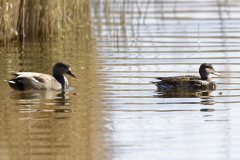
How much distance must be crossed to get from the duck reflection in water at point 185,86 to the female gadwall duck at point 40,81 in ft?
4.50

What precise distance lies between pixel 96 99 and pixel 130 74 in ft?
6.25

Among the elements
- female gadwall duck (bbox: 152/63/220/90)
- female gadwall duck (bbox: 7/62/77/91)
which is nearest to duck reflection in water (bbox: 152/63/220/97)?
female gadwall duck (bbox: 152/63/220/90)

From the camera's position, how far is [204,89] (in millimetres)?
10320

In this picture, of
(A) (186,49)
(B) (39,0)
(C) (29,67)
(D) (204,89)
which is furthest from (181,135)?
(B) (39,0)

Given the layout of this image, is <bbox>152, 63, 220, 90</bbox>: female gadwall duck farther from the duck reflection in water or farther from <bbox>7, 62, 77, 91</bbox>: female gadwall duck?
<bbox>7, 62, 77, 91</bbox>: female gadwall duck

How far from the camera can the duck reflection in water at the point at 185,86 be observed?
10.0 m

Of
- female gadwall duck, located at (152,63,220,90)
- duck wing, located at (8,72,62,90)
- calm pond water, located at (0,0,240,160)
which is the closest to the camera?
calm pond water, located at (0,0,240,160)

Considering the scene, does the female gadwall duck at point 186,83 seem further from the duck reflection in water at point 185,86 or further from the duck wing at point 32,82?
the duck wing at point 32,82

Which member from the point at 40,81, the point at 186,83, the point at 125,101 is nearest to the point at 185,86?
the point at 186,83

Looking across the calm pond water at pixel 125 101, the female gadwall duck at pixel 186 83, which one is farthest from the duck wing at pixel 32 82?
the female gadwall duck at pixel 186 83

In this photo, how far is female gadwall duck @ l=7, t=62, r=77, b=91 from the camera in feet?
32.6

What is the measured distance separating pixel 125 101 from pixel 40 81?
1.52 m

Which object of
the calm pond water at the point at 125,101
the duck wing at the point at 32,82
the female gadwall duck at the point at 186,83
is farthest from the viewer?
the female gadwall duck at the point at 186,83

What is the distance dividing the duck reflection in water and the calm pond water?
9 cm
